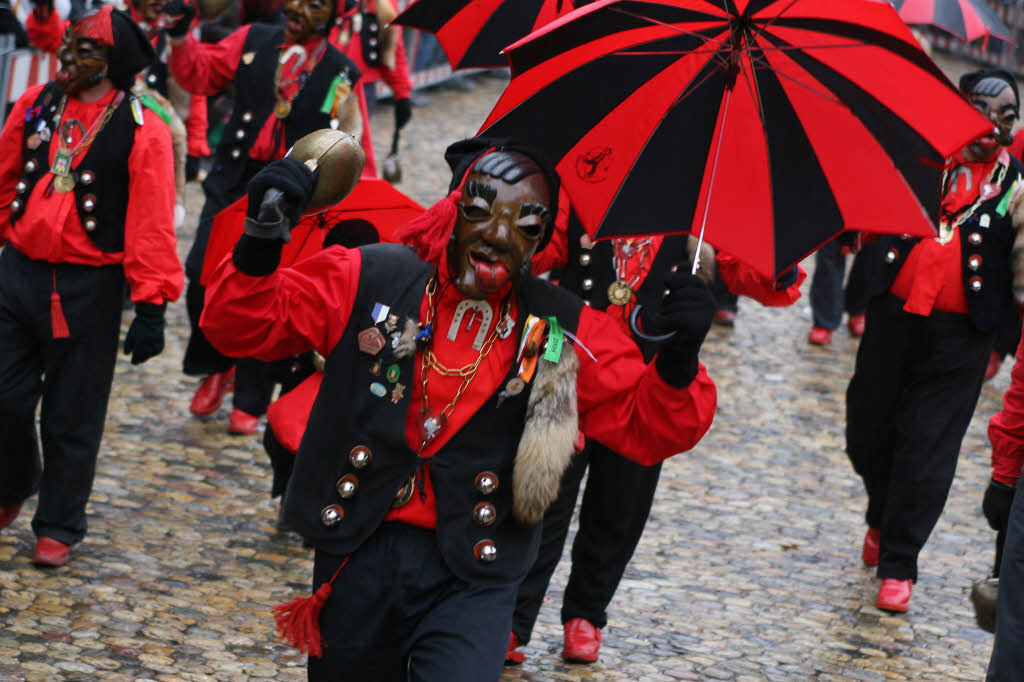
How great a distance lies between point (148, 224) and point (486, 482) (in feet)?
8.80

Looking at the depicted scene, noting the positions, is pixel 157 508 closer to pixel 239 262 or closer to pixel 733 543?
pixel 733 543

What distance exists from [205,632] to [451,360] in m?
2.31

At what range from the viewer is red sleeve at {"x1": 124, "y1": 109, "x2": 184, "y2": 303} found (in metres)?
5.96

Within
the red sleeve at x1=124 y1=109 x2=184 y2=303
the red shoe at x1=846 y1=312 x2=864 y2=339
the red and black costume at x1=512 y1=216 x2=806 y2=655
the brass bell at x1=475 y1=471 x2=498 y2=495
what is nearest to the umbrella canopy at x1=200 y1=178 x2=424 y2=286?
the red and black costume at x1=512 y1=216 x2=806 y2=655

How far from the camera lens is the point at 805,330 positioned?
1267 centimetres

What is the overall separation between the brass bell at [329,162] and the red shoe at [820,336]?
876 centimetres

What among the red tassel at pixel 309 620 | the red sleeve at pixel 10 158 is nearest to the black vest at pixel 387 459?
the red tassel at pixel 309 620

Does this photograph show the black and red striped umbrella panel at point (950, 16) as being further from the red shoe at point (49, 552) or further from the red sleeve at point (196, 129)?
the red sleeve at point (196, 129)

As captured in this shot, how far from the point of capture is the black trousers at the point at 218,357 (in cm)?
A: 800

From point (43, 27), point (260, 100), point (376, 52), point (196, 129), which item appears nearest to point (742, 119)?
point (260, 100)

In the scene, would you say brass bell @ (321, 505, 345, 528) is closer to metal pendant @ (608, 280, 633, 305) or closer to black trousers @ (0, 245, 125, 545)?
metal pendant @ (608, 280, 633, 305)

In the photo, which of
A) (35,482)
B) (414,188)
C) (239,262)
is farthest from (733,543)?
(414,188)

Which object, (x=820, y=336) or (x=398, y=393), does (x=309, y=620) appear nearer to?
(x=398, y=393)

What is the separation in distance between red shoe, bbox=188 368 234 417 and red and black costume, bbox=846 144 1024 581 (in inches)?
137
